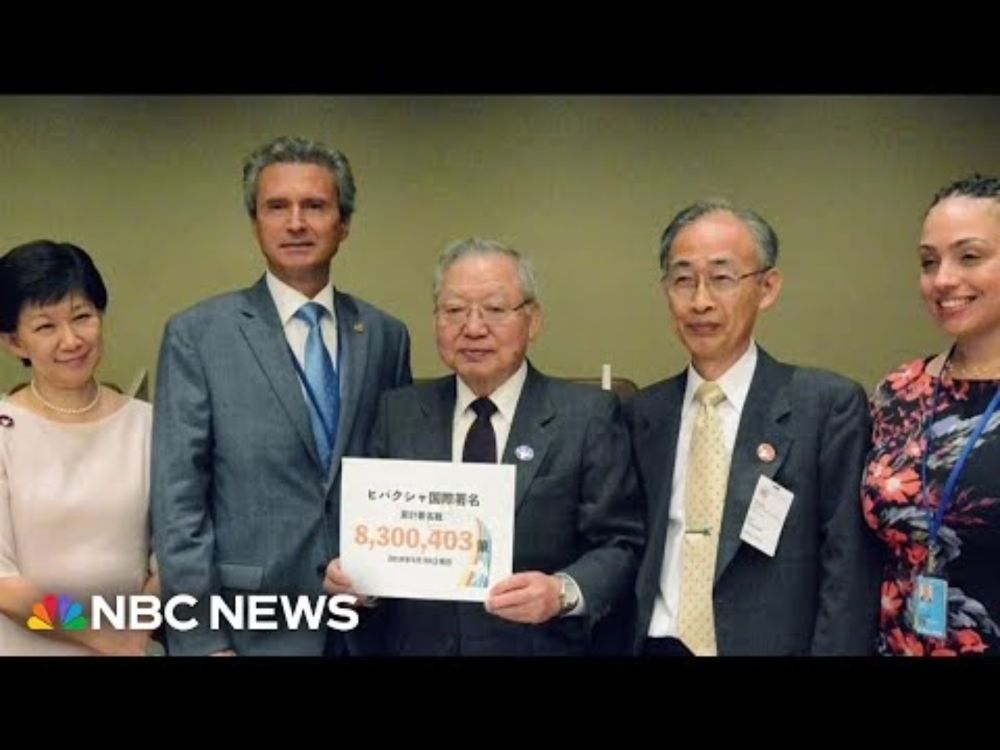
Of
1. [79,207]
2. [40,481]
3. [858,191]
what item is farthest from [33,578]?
[858,191]

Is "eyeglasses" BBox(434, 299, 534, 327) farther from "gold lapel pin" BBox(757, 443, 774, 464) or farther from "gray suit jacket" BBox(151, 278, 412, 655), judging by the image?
"gold lapel pin" BBox(757, 443, 774, 464)

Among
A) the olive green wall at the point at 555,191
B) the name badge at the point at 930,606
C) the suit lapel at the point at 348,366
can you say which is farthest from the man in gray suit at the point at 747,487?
the suit lapel at the point at 348,366

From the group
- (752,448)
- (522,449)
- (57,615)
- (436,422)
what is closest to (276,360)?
(436,422)

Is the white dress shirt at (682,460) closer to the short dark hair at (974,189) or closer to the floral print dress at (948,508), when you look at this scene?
the floral print dress at (948,508)

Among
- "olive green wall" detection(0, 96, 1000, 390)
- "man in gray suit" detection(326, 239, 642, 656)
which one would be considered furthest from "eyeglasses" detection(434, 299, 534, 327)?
"olive green wall" detection(0, 96, 1000, 390)

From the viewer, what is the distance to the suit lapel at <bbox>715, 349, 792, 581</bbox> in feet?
9.55

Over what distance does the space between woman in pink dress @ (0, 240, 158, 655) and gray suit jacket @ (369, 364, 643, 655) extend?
2.03 ft

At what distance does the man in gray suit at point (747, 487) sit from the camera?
9.50 feet

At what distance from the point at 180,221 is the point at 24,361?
53cm

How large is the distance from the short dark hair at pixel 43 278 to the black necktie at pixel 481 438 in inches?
37.1

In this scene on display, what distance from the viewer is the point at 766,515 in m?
2.91

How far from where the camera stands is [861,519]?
290 cm

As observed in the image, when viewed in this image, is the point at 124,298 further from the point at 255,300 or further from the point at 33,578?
the point at 33,578
